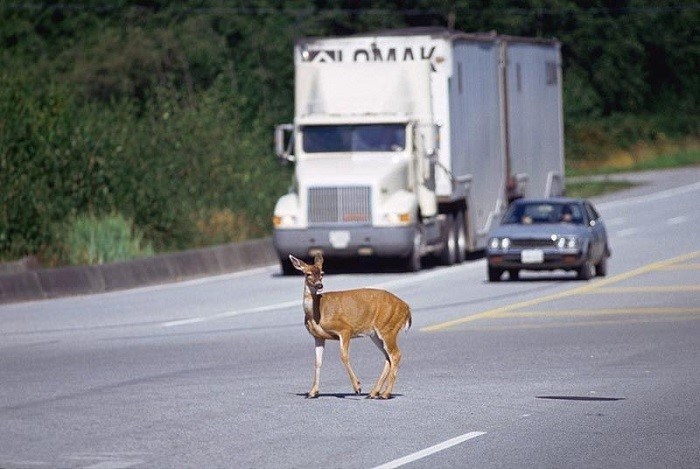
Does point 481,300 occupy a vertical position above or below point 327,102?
below

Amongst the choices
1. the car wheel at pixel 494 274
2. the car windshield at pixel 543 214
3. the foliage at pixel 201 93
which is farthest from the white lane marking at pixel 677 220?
the car wheel at pixel 494 274

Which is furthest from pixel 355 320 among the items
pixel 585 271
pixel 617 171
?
→ pixel 617 171

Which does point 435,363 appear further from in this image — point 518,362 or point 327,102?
point 327,102

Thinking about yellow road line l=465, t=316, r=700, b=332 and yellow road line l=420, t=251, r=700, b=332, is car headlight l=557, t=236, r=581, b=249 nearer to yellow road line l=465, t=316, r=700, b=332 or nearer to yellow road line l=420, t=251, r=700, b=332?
yellow road line l=420, t=251, r=700, b=332

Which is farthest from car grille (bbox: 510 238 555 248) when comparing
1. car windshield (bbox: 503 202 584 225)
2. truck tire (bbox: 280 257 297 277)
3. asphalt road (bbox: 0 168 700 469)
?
truck tire (bbox: 280 257 297 277)

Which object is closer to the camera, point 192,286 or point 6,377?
point 6,377

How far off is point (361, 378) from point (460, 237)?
18.6 metres

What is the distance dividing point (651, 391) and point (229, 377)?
11.9ft

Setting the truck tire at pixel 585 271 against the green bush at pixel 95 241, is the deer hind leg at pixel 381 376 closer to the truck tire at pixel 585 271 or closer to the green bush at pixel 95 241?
the truck tire at pixel 585 271

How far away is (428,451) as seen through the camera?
10789mm

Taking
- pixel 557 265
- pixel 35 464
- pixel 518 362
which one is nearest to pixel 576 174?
pixel 557 265

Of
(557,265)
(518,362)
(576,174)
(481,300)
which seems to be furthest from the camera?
(576,174)

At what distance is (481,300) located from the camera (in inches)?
953

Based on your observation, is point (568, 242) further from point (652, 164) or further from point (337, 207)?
point (652, 164)
